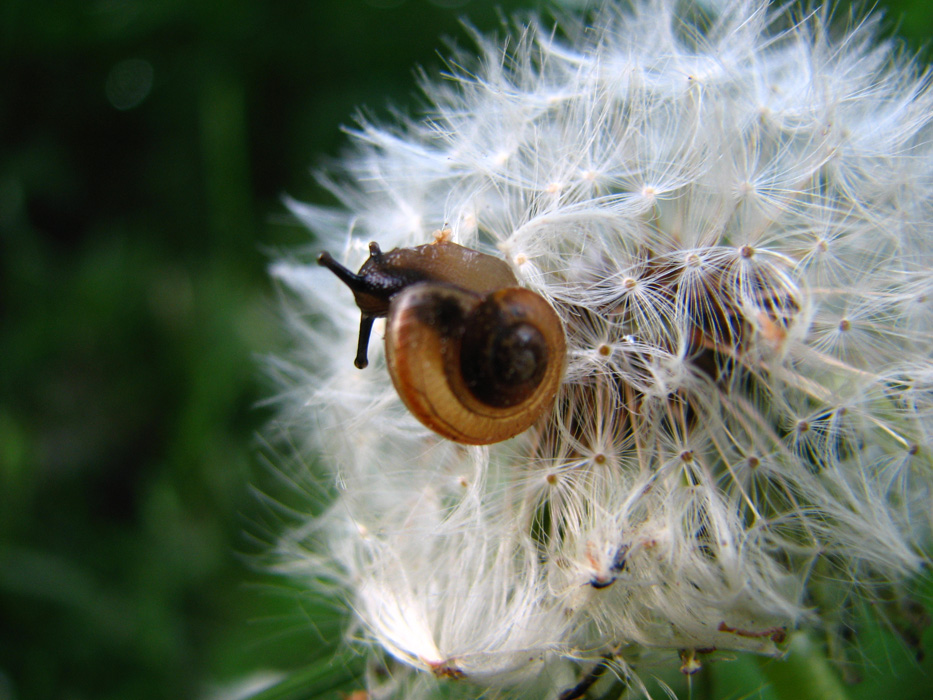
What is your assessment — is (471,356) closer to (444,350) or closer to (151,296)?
→ (444,350)

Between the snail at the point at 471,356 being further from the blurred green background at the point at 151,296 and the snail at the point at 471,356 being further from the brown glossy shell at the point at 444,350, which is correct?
the blurred green background at the point at 151,296

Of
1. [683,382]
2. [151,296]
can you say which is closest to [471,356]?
[683,382]

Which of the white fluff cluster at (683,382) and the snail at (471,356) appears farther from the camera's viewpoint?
the white fluff cluster at (683,382)

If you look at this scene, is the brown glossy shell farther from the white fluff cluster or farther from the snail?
the white fluff cluster

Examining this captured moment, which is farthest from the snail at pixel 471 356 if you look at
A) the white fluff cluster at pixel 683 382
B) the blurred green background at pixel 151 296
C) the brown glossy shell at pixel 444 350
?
the blurred green background at pixel 151 296

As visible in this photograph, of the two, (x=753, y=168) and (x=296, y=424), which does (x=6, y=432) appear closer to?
(x=296, y=424)

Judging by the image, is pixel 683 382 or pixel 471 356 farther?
pixel 683 382
